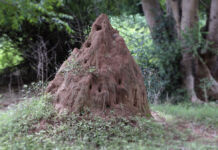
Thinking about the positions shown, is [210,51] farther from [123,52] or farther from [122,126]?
[122,126]

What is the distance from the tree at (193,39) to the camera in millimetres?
10242

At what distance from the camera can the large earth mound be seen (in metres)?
5.21

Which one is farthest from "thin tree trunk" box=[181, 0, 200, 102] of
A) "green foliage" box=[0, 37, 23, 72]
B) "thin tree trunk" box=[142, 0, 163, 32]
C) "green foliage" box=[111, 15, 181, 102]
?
"green foliage" box=[0, 37, 23, 72]

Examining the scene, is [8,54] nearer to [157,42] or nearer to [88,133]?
[157,42]

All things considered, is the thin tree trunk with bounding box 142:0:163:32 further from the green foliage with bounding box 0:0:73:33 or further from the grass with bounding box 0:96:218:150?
the grass with bounding box 0:96:218:150

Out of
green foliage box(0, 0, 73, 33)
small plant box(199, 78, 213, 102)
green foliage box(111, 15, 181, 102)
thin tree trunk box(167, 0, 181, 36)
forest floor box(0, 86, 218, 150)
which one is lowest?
forest floor box(0, 86, 218, 150)

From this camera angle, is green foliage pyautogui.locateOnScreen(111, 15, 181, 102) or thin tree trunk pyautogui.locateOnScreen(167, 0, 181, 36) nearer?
green foliage pyautogui.locateOnScreen(111, 15, 181, 102)

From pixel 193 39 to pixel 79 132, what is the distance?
713 cm

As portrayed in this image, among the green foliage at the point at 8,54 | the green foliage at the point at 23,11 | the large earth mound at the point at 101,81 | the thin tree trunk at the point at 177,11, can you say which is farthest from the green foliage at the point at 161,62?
the green foliage at the point at 8,54

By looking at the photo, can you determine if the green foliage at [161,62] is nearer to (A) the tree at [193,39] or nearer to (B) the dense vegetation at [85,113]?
(B) the dense vegetation at [85,113]

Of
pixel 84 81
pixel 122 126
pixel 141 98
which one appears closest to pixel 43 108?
pixel 84 81

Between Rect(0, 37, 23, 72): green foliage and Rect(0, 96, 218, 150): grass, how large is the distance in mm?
6958

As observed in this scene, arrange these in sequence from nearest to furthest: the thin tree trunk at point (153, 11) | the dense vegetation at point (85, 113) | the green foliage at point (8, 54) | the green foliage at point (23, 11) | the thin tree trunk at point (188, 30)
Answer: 1. the dense vegetation at point (85, 113)
2. the green foliage at point (23, 11)
3. the thin tree trunk at point (188, 30)
4. the thin tree trunk at point (153, 11)
5. the green foliage at point (8, 54)

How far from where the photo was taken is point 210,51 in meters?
10.9
